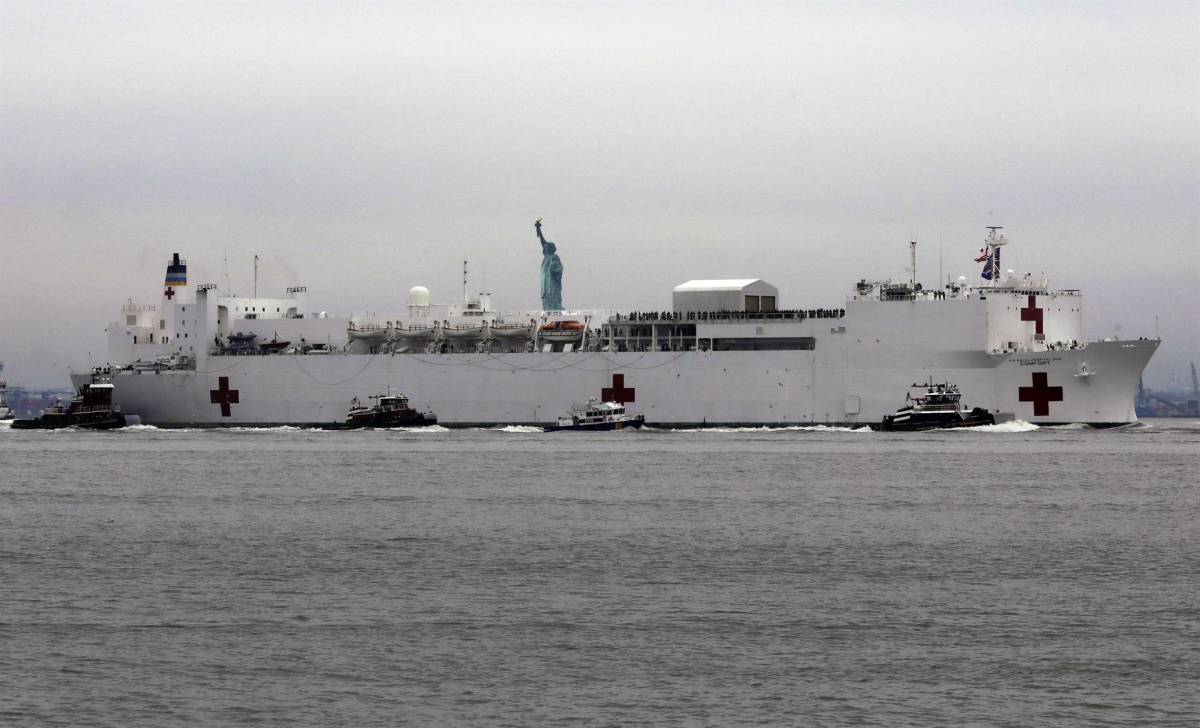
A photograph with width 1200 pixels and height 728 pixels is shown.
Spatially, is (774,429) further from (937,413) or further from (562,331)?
(562,331)

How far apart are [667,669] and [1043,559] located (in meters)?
6.97

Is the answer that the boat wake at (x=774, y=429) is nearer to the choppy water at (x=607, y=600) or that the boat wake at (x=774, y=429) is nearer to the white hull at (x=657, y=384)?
the white hull at (x=657, y=384)

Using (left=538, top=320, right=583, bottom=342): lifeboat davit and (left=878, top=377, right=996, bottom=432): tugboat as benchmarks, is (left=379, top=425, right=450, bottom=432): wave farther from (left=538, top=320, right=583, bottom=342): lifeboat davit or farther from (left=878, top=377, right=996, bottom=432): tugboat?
(left=878, top=377, right=996, bottom=432): tugboat

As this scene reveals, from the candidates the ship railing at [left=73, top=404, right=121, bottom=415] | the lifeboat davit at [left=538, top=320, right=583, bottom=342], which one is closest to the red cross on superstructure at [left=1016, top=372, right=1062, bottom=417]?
the lifeboat davit at [left=538, top=320, right=583, bottom=342]

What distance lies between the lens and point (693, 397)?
44.7 m

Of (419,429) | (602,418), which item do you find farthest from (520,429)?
(419,429)

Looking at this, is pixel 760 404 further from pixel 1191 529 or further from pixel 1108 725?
pixel 1108 725

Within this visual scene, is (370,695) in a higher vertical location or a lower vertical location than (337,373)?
lower

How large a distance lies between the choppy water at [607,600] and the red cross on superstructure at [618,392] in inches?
631

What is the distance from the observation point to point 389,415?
47.6 metres

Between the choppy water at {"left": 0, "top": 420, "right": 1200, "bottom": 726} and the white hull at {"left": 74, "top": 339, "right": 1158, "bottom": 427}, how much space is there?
1267 centimetres

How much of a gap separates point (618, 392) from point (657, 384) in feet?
4.29

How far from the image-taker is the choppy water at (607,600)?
11656 millimetres

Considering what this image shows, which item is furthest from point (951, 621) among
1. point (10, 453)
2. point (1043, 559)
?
point (10, 453)
